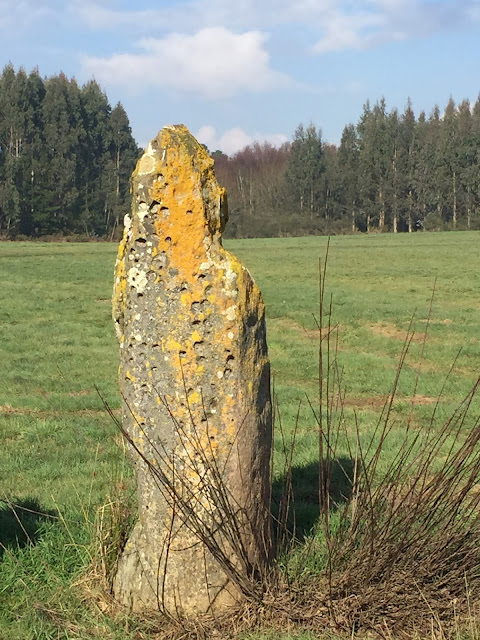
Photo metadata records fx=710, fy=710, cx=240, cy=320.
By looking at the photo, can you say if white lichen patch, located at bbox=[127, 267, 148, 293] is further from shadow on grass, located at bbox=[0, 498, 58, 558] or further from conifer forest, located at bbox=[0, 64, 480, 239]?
conifer forest, located at bbox=[0, 64, 480, 239]

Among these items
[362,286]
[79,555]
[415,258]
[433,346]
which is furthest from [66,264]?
[79,555]

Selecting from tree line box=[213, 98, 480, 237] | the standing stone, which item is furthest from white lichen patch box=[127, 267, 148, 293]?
tree line box=[213, 98, 480, 237]

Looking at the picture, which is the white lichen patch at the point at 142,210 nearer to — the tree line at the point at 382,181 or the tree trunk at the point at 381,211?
the tree line at the point at 382,181

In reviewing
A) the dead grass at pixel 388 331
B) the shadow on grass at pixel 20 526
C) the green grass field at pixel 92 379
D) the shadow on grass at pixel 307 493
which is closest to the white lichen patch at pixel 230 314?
the green grass field at pixel 92 379

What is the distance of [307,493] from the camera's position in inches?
256

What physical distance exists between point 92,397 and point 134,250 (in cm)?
707

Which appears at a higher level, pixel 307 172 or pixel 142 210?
pixel 307 172

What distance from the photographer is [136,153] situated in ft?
292

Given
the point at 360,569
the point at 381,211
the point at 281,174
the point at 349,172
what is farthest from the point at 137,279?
the point at 281,174

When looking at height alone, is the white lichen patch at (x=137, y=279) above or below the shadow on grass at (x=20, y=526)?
above

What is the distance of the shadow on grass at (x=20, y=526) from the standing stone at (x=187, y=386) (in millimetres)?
1177

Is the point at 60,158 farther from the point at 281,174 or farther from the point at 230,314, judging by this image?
the point at 230,314

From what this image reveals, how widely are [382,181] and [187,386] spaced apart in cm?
8248

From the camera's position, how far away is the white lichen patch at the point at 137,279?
408 cm
